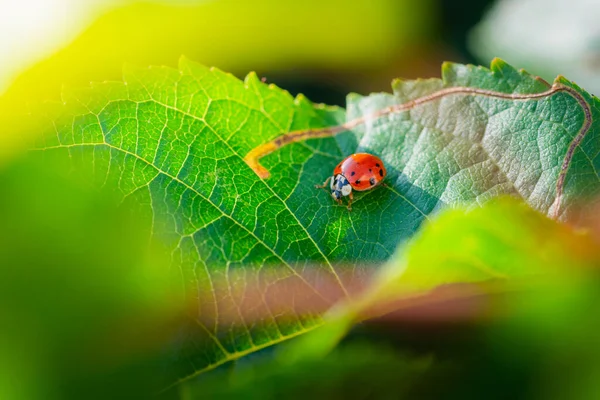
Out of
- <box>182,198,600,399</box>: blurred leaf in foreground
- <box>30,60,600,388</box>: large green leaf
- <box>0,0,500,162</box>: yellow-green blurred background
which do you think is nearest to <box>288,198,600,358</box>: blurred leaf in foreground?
<box>182,198,600,399</box>: blurred leaf in foreground

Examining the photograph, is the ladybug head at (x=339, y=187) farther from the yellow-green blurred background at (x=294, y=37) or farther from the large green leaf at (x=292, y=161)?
the yellow-green blurred background at (x=294, y=37)

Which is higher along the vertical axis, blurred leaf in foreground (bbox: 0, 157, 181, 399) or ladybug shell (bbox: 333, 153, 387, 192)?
ladybug shell (bbox: 333, 153, 387, 192)

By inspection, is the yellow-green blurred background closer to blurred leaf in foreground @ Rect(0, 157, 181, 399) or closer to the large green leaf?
the large green leaf

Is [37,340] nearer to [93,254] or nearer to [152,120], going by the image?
[93,254]

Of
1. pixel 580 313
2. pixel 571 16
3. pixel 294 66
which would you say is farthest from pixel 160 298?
pixel 571 16

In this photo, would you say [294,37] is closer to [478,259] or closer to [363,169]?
[363,169]

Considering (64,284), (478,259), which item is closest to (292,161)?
(478,259)

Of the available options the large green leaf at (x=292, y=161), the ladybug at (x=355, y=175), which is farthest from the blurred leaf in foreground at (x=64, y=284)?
the ladybug at (x=355, y=175)

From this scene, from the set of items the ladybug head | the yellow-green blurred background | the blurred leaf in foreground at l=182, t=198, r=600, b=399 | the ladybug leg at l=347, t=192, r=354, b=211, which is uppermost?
the yellow-green blurred background
